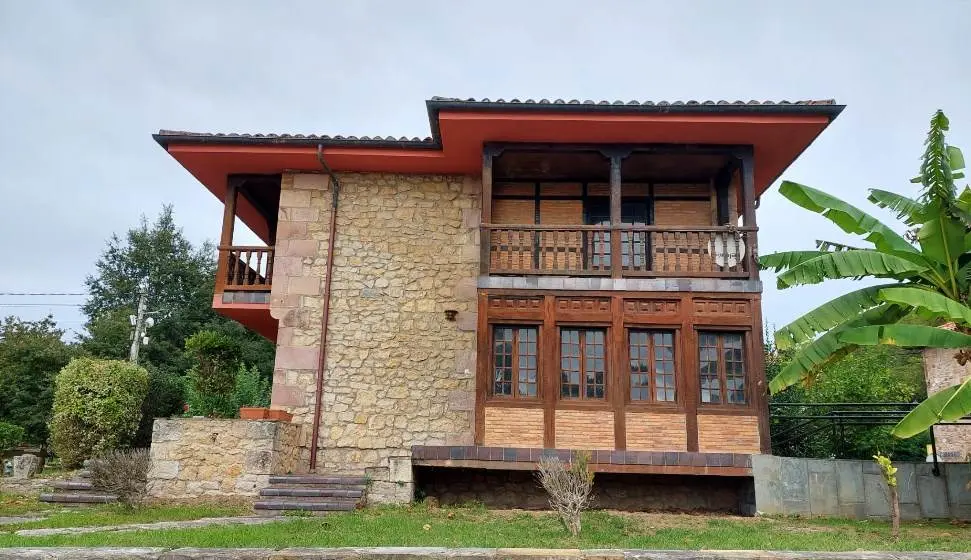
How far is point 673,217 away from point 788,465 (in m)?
4.69

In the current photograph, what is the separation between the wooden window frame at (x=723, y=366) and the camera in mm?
11102

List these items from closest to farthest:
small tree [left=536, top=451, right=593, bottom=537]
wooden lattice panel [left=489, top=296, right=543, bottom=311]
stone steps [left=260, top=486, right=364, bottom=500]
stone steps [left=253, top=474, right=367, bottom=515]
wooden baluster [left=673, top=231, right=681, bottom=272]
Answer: small tree [left=536, top=451, right=593, bottom=537] → stone steps [left=253, top=474, right=367, bottom=515] → stone steps [left=260, top=486, right=364, bottom=500] → wooden lattice panel [left=489, top=296, right=543, bottom=311] → wooden baluster [left=673, top=231, right=681, bottom=272]

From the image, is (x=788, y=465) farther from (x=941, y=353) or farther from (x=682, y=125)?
(x=941, y=353)

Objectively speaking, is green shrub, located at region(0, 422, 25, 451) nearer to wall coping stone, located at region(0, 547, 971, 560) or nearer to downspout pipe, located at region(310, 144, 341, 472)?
downspout pipe, located at region(310, 144, 341, 472)

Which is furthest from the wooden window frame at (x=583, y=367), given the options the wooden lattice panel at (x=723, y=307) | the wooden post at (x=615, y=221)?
the wooden lattice panel at (x=723, y=307)

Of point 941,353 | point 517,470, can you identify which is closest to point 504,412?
point 517,470

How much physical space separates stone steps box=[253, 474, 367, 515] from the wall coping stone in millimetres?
4195

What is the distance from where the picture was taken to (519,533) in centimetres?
782

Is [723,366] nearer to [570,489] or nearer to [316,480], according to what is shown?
[570,489]

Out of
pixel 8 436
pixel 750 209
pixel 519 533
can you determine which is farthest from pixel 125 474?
pixel 750 209

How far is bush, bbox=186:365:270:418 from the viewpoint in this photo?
41.0 feet

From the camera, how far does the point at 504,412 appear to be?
11188mm

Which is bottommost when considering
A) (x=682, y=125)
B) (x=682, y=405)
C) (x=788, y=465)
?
(x=788, y=465)

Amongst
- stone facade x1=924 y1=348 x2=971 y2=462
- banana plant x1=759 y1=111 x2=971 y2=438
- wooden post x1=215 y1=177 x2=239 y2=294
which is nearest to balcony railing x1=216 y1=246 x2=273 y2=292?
wooden post x1=215 y1=177 x2=239 y2=294
